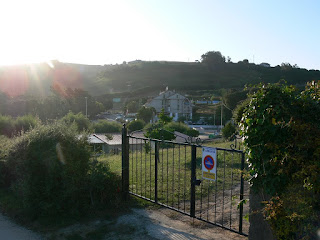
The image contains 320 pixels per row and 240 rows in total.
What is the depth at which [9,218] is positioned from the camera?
19.8 ft

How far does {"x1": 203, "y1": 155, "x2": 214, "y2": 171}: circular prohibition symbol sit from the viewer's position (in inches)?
188

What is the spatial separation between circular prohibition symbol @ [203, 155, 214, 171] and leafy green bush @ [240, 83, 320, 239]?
144 centimetres

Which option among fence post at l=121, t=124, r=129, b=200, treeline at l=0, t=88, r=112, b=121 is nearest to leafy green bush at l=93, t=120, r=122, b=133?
treeline at l=0, t=88, r=112, b=121

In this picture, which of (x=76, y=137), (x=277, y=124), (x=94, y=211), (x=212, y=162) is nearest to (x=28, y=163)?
(x=76, y=137)

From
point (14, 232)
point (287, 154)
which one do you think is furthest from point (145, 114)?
point (287, 154)

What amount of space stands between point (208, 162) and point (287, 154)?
1974mm

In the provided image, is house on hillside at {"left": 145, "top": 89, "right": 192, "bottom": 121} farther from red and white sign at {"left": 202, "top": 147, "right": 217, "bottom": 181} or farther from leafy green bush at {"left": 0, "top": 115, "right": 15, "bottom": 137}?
red and white sign at {"left": 202, "top": 147, "right": 217, "bottom": 181}

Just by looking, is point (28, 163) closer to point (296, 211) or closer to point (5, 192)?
point (5, 192)

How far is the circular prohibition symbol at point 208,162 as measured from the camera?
4.78 meters

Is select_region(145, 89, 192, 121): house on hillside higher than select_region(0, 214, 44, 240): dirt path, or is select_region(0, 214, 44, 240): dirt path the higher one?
select_region(0, 214, 44, 240): dirt path

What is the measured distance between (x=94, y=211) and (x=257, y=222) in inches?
126

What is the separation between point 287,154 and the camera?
295 cm

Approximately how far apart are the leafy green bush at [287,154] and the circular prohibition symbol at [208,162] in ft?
4.71

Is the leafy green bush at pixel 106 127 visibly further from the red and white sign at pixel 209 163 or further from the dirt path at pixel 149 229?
the red and white sign at pixel 209 163
